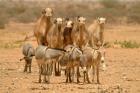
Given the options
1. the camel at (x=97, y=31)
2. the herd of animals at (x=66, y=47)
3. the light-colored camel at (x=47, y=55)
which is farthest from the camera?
the camel at (x=97, y=31)

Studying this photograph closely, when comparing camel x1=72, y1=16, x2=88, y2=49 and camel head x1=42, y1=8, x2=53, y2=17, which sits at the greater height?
camel head x1=42, y1=8, x2=53, y2=17

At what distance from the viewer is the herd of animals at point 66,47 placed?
1661 centimetres

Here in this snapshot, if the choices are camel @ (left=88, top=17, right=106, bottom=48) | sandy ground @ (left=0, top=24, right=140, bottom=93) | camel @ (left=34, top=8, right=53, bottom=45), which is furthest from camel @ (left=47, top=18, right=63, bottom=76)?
camel @ (left=88, top=17, right=106, bottom=48)

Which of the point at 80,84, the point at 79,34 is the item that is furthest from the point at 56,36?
the point at 80,84

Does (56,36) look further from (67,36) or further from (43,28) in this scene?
(43,28)

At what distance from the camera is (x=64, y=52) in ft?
54.7

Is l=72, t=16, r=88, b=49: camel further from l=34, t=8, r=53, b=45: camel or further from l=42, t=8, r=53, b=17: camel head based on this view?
l=34, t=8, r=53, b=45: camel

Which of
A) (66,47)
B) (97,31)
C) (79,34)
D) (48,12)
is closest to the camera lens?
(66,47)

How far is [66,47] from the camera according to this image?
1706cm

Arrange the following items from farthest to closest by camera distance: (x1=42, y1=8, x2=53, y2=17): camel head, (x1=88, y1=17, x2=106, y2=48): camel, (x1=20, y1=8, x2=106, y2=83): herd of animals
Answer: (x1=88, y1=17, x2=106, y2=48): camel, (x1=42, y1=8, x2=53, y2=17): camel head, (x1=20, y1=8, x2=106, y2=83): herd of animals

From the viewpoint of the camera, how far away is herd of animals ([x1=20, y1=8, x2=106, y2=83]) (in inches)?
654

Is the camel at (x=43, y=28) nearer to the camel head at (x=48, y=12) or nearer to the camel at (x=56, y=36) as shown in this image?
the camel head at (x=48, y=12)

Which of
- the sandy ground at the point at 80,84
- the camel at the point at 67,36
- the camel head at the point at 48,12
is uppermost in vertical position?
the camel head at the point at 48,12

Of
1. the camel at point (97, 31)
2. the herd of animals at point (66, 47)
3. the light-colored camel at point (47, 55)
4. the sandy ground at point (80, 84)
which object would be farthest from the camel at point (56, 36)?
the camel at point (97, 31)
